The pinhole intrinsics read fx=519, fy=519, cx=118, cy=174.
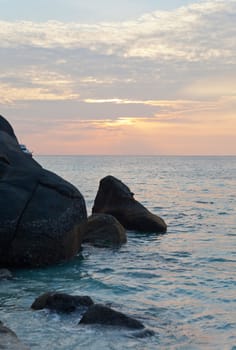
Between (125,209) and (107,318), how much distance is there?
13.2m

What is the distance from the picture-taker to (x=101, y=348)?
858 centimetres

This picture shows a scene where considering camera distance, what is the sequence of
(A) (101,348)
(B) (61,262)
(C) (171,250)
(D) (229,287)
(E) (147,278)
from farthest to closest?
(C) (171,250)
(B) (61,262)
(E) (147,278)
(D) (229,287)
(A) (101,348)

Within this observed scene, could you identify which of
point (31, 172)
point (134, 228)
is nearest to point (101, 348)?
point (31, 172)

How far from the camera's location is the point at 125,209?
22.6m

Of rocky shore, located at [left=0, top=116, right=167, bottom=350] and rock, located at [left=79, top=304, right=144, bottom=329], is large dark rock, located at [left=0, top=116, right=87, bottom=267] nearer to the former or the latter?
rocky shore, located at [left=0, top=116, right=167, bottom=350]

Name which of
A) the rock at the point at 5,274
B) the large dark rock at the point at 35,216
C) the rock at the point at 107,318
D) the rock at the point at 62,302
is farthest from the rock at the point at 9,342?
the large dark rock at the point at 35,216

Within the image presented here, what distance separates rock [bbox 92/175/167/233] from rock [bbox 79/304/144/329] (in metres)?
12.5

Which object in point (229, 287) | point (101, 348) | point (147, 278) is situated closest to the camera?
point (101, 348)

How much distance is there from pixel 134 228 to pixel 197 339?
1292cm

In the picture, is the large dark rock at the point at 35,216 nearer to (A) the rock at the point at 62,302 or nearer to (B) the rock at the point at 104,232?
(B) the rock at the point at 104,232

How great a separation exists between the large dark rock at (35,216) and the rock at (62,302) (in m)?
4.00

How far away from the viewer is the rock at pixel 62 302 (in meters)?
10.3

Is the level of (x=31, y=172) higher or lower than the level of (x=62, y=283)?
higher

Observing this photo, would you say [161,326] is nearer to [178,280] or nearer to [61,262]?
[178,280]
